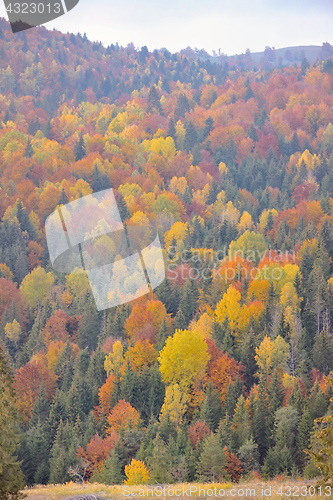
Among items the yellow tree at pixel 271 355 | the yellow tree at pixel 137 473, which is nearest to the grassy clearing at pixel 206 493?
the yellow tree at pixel 137 473

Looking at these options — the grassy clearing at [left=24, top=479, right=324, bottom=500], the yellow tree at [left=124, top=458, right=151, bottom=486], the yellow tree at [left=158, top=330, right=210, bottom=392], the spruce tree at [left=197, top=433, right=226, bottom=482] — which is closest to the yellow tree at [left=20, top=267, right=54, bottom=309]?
the yellow tree at [left=158, top=330, right=210, bottom=392]

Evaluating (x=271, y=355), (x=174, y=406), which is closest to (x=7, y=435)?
(x=174, y=406)

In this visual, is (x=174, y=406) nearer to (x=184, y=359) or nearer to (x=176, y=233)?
(x=184, y=359)

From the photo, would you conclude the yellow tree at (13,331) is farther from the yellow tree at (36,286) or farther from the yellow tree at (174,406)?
the yellow tree at (174,406)

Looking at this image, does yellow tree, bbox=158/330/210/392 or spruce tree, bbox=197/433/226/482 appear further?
yellow tree, bbox=158/330/210/392

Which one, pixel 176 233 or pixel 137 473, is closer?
pixel 137 473

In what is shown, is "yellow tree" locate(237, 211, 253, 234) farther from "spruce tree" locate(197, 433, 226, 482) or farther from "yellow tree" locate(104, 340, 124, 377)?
"spruce tree" locate(197, 433, 226, 482)

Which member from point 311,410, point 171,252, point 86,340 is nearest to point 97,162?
point 171,252

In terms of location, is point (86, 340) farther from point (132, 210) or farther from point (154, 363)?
point (132, 210)
